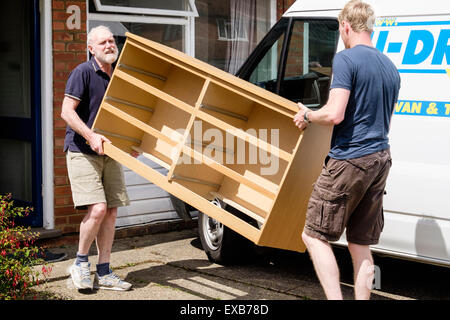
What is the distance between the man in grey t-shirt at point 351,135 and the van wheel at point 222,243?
180 cm

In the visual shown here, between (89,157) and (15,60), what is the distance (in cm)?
255

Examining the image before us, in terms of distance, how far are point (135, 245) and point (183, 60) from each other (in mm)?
2738

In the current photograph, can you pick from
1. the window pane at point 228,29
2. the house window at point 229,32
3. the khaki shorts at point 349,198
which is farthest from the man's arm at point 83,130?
the house window at point 229,32

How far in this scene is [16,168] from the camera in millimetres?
7324

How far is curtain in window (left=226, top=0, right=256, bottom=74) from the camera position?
8.38 meters

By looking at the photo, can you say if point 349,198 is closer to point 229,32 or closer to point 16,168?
point 16,168

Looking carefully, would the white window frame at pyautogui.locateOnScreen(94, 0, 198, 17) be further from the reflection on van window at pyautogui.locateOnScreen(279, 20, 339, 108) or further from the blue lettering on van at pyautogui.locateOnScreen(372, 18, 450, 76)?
the blue lettering on van at pyautogui.locateOnScreen(372, 18, 450, 76)

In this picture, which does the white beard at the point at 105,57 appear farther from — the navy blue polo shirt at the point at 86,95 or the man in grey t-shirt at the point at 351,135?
the man in grey t-shirt at the point at 351,135

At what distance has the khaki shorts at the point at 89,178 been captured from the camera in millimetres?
5113

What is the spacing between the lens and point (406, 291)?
5.49 metres

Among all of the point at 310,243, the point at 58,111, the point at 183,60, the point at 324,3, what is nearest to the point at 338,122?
the point at 310,243

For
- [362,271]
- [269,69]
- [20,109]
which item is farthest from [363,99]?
[20,109]

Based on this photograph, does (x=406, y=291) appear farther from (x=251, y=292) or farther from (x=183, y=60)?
(x=183, y=60)

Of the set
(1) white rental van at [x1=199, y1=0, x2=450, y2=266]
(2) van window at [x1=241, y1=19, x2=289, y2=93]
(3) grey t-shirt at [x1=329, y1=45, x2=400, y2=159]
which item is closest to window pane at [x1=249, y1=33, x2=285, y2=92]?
(2) van window at [x1=241, y1=19, x2=289, y2=93]
